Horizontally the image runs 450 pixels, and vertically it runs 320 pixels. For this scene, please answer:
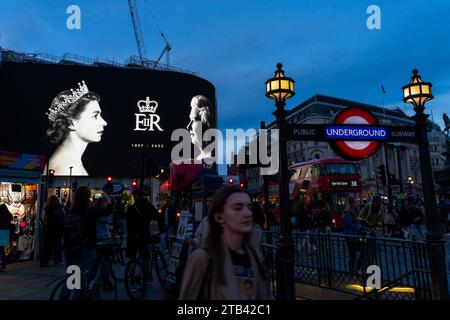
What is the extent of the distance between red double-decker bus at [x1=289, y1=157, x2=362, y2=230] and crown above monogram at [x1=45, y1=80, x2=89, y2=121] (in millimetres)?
43656

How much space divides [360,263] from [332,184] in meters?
14.5

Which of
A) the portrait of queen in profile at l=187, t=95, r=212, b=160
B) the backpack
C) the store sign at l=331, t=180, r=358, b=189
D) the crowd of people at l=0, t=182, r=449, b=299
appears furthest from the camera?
the portrait of queen in profile at l=187, t=95, r=212, b=160

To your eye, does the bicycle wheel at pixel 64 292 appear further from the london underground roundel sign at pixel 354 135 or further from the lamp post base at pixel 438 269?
the lamp post base at pixel 438 269

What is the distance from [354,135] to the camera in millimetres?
6891

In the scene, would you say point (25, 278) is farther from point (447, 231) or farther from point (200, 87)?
point (200, 87)

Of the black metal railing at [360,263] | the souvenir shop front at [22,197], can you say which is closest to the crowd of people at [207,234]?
the black metal railing at [360,263]

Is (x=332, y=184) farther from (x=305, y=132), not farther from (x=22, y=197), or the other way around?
(x=22, y=197)

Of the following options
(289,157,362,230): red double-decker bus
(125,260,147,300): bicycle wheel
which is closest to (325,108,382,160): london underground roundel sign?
(125,260,147,300): bicycle wheel

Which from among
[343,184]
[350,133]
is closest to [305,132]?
[350,133]

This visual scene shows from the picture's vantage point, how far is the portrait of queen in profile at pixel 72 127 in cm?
5456

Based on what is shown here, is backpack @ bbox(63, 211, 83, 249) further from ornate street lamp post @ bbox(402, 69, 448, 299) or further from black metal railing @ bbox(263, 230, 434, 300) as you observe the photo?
ornate street lamp post @ bbox(402, 69, 448, 299)

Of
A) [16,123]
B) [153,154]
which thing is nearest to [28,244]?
[153,154]

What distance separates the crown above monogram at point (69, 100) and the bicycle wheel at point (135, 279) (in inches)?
2121

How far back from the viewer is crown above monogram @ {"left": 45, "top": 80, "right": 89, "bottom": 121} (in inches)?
2152
